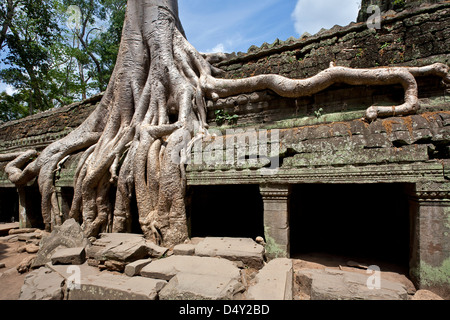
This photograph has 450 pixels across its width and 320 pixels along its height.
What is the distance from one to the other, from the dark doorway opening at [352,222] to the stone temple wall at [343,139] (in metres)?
0.08

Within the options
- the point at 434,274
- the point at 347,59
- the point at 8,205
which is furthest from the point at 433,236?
the point at 8,205

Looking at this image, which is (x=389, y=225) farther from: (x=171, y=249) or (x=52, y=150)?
(x=52, y=150)

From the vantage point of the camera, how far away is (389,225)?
4.61 m

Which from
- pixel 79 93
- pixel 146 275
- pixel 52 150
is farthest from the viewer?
pixel 79 93

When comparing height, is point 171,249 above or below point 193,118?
below

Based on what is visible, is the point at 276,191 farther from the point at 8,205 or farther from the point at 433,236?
the point at 8,205

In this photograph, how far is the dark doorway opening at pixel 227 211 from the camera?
523 centimetres

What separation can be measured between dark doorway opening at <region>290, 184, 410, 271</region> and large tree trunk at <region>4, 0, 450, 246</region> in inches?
79.3

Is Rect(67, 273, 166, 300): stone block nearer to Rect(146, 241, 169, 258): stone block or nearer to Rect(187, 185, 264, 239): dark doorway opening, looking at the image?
Rect(146, 241, 169, 258): stone block

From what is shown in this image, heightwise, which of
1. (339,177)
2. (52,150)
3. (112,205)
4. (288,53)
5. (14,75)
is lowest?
(112,205)

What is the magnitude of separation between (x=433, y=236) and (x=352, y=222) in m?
2.60

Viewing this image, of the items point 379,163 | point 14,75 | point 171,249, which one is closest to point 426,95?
point 379,163
